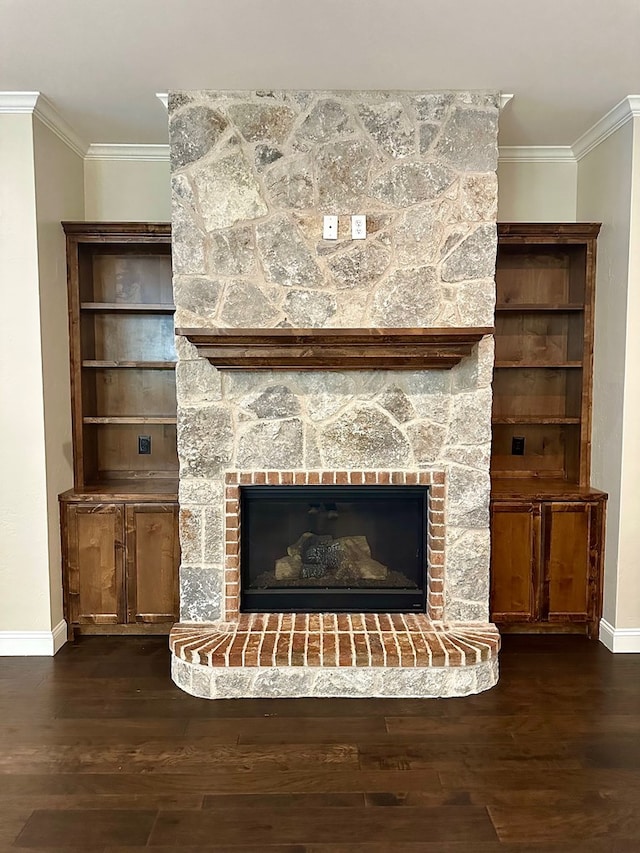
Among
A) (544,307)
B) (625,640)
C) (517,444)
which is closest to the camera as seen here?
(625,640)

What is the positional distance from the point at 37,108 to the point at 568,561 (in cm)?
363

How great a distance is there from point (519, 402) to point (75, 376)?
8.76 ft

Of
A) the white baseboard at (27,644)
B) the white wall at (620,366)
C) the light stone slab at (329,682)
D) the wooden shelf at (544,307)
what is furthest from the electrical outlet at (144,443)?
the white wall at (620,366)

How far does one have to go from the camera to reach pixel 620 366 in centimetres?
318

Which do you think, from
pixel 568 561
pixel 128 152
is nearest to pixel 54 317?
pixel 128 152

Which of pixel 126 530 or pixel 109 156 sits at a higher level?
pixel 109 156

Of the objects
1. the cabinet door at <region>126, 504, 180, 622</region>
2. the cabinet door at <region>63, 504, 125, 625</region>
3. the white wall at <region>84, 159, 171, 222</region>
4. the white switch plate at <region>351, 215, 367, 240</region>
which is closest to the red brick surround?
the cabinet door at <region>126, 504, 180, 622</region>

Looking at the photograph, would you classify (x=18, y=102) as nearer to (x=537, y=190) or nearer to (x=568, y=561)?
(x=537, y=190)

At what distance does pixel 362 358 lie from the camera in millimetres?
2811

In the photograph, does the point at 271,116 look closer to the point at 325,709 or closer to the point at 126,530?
the point at 126,530

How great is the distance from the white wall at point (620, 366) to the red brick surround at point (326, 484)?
0.99 metres

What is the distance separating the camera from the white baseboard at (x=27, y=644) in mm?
3176

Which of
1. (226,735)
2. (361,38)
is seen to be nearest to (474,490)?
(226,735)

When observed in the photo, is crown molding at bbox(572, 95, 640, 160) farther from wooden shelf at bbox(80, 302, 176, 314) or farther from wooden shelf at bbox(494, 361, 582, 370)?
wooden shelf at bbox(80, 302, 176, 314)
